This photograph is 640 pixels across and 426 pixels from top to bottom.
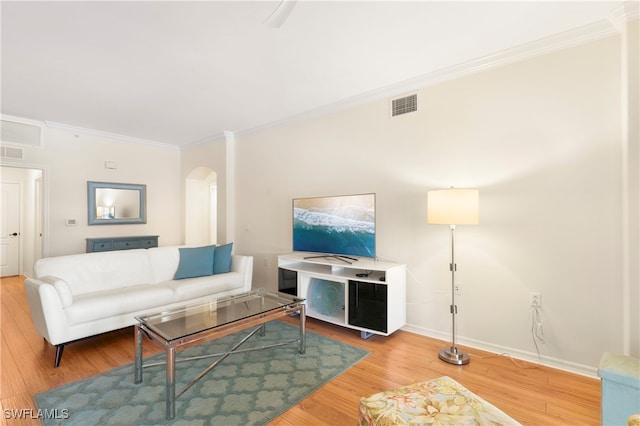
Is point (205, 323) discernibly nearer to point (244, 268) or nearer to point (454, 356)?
point (244, 268)

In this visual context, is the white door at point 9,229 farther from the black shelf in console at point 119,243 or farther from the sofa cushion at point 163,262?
the sofa cushion at point 163,262

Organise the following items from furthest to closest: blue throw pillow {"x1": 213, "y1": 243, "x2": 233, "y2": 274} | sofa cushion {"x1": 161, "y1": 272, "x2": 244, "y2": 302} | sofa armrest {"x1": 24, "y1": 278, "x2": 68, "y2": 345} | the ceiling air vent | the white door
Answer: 1. the white door
2. blue throw pillow {"x1": 213, "y1": 243, "x2": 233, "y2": 274}
3. sofa cushion {"x1": 161, "y1": 272, "x2": 244, "y2": 302}
4. the ceiling air vent
5. sofa armrest {"x1": 24, "y1": 278, "x2": 68, "y2": 345}

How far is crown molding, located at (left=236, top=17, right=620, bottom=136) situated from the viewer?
2133 mm

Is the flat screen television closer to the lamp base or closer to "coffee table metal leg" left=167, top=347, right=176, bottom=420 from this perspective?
the lamp base

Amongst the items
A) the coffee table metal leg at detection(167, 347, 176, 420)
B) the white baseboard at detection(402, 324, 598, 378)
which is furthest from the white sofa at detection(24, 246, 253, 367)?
the white baseboard at detection(402, 324, 598, 378)

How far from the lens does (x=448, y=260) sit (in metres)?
2.79

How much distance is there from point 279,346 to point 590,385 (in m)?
2.35

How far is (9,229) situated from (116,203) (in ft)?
8.92

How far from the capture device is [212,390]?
2002 millimetres

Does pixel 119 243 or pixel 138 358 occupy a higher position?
pixel 119 243

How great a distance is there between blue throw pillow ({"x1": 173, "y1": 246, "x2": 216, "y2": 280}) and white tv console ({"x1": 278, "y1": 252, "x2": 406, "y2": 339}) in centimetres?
91

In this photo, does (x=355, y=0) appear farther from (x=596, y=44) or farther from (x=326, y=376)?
(x=326, y=376)

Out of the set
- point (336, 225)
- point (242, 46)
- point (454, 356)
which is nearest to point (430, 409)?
point (454, 356)

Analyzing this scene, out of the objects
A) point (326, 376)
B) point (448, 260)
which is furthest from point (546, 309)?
point (326, 376)
